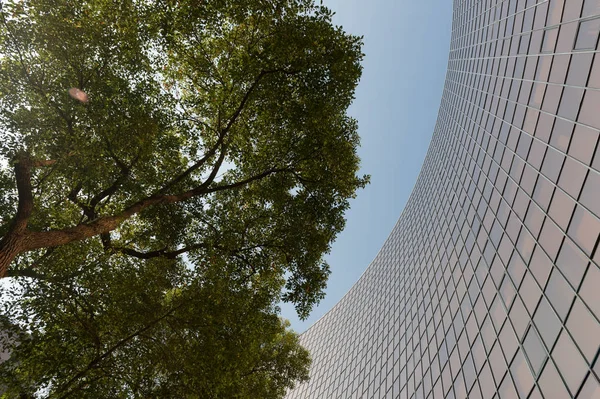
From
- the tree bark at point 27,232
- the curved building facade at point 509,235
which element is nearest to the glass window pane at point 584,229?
the curved building facade at point 509,235

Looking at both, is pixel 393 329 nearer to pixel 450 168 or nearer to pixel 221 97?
pixel 450 168

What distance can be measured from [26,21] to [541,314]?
1905 centimetres

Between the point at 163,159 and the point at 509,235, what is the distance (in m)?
17.4

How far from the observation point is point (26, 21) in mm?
8586

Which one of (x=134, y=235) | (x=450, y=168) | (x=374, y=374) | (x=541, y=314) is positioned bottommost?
(x=374, y=374)

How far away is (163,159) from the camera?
43.4 feet

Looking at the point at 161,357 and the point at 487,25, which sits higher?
the point at 487,25

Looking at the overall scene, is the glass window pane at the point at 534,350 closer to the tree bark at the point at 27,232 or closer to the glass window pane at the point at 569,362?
the glass window pane at the point at 569,362

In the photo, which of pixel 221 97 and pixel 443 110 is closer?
pixel 221 97

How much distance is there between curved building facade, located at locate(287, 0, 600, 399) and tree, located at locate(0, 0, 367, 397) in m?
7.98

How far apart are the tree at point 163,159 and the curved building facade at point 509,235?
7.98m

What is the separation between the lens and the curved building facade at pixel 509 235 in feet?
36.9

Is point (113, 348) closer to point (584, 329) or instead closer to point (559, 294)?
point (584, 329)

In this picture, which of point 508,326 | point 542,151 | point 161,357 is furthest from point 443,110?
point 161,357
